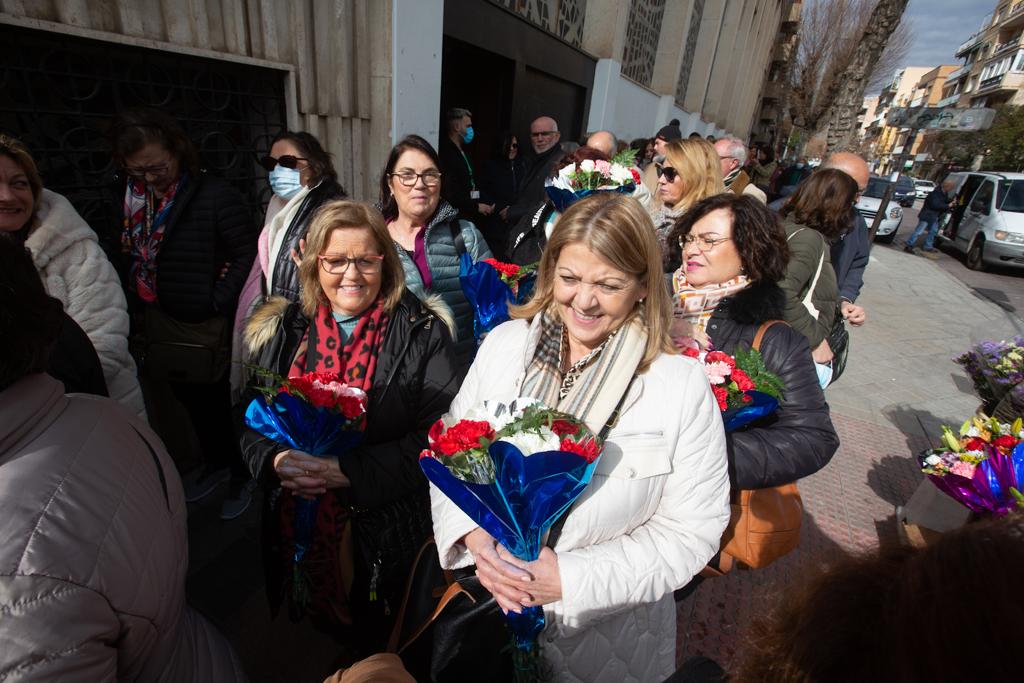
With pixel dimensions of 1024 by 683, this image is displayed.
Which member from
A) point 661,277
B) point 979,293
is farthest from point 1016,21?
point 661,277

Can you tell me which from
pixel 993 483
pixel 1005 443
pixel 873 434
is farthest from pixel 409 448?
pixel 873 434

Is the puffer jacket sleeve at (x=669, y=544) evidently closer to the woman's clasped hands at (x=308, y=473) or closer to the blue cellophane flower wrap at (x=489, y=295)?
the woman's clasped hands at (x=308, y=473)

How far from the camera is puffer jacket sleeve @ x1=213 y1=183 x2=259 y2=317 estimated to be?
2830mm

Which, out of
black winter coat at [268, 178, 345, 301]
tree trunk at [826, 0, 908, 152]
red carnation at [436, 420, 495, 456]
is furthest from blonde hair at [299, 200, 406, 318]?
tree trunk at [826, 0, 908, 152]

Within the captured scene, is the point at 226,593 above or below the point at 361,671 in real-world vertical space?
below

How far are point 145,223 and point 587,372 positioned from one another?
266cm

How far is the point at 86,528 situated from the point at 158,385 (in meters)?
2.98

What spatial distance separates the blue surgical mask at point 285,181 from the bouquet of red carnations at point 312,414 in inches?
68.7

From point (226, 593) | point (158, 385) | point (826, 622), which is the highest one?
point (826, 622)

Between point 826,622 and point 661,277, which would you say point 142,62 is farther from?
point 826,622

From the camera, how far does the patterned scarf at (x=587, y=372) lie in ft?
4.70

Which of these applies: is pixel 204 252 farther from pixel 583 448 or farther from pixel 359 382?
pixel 583 448

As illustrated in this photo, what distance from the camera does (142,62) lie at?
3.12 meters

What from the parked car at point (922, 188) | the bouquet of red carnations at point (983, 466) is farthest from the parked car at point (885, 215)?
the parked car at point (922, 188)
